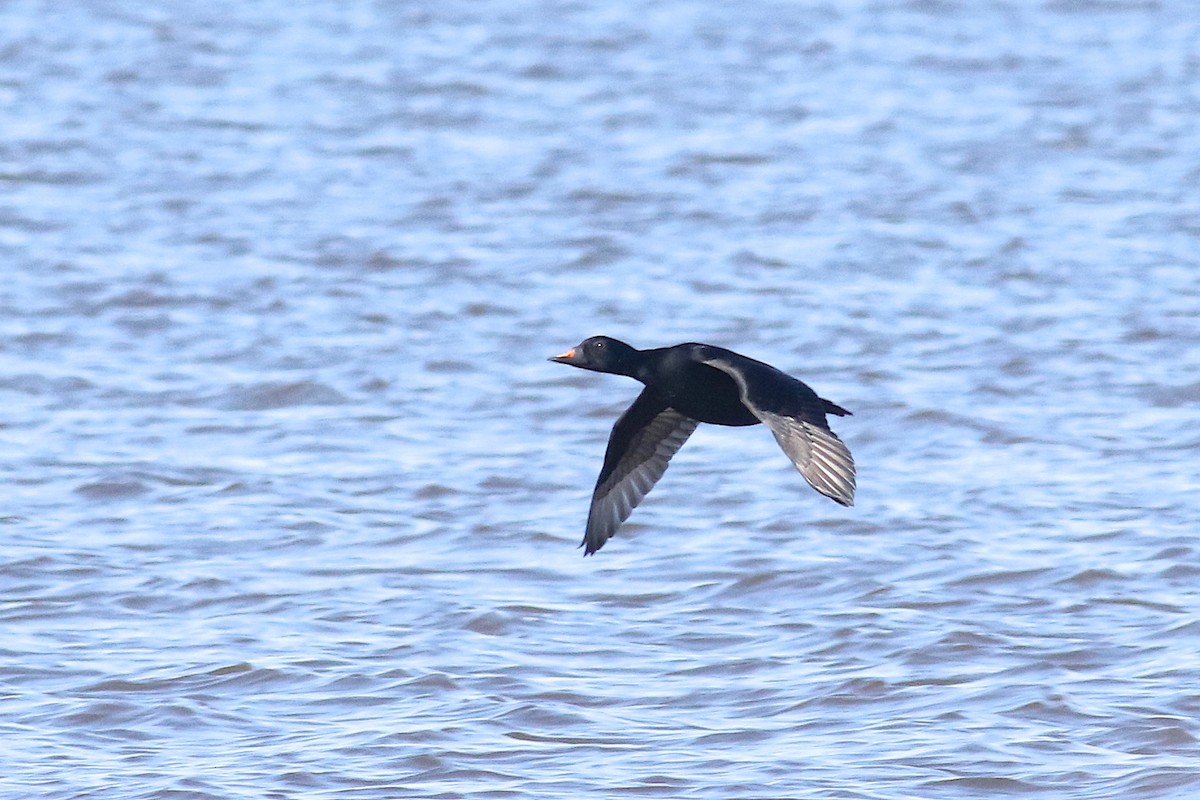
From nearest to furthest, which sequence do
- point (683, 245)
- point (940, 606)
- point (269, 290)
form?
point (940, 606)
point (269, 290)
point (683, 245)

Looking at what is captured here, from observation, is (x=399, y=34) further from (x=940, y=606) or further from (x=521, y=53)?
(x=940, y=606)

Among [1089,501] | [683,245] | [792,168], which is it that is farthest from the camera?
[792,168]

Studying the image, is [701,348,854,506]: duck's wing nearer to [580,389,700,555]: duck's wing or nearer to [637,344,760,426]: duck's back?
[637,344,760,426]: duck's back

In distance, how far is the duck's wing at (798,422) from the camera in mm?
5734

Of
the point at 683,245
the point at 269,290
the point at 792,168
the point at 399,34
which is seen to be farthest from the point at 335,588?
the point at 399,34

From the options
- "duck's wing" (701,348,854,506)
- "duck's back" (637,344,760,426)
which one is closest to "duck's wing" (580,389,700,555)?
"duck's back" (637,344,760,426)

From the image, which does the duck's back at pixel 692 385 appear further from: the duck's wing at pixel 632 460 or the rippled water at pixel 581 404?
the rippled water at pixel 581 404

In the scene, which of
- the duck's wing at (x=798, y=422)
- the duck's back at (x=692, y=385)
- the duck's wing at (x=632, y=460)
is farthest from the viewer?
the duck's wing at (x=632, y=460)

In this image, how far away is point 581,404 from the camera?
1084 cm

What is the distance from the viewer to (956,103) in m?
17.4

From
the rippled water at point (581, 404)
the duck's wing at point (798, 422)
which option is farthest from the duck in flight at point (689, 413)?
the rippled water at point (581, 404)

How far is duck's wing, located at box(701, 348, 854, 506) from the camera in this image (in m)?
5.73

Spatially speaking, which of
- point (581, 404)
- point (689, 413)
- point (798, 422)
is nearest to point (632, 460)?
point (689, 413)

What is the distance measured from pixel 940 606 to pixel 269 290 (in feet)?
19.7
